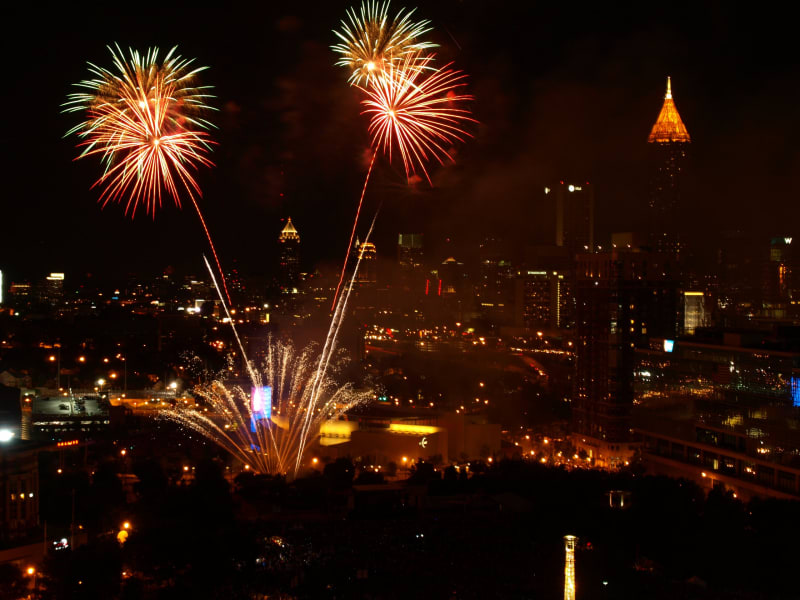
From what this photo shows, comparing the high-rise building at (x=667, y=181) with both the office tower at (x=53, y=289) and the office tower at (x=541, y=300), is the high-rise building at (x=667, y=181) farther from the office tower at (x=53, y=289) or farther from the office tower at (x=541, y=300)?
the office tower at (x=53, y=289)

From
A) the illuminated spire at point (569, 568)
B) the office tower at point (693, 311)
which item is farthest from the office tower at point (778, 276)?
the illuminated spire at point (569, 568)

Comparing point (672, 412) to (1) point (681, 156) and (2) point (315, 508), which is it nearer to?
(2) point (315, 508)

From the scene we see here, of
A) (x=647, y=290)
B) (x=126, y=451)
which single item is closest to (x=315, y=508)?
(x=126, y=451)

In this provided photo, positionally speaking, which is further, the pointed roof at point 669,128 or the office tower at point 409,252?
the office tower at point 409,252

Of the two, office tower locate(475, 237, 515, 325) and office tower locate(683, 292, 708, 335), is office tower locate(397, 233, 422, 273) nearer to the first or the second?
office tower locate(475, 237, 515, 325)

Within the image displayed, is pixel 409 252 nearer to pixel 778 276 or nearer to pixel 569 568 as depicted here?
pixel 778 276

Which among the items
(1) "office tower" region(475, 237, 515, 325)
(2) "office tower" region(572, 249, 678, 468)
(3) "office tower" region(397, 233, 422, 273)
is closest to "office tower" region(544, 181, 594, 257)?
(1) "office tower" region(475, 237, 515, 325)

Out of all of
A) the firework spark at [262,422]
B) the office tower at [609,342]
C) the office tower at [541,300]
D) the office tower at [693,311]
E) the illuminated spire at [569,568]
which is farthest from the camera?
the office tower at [541,300]
